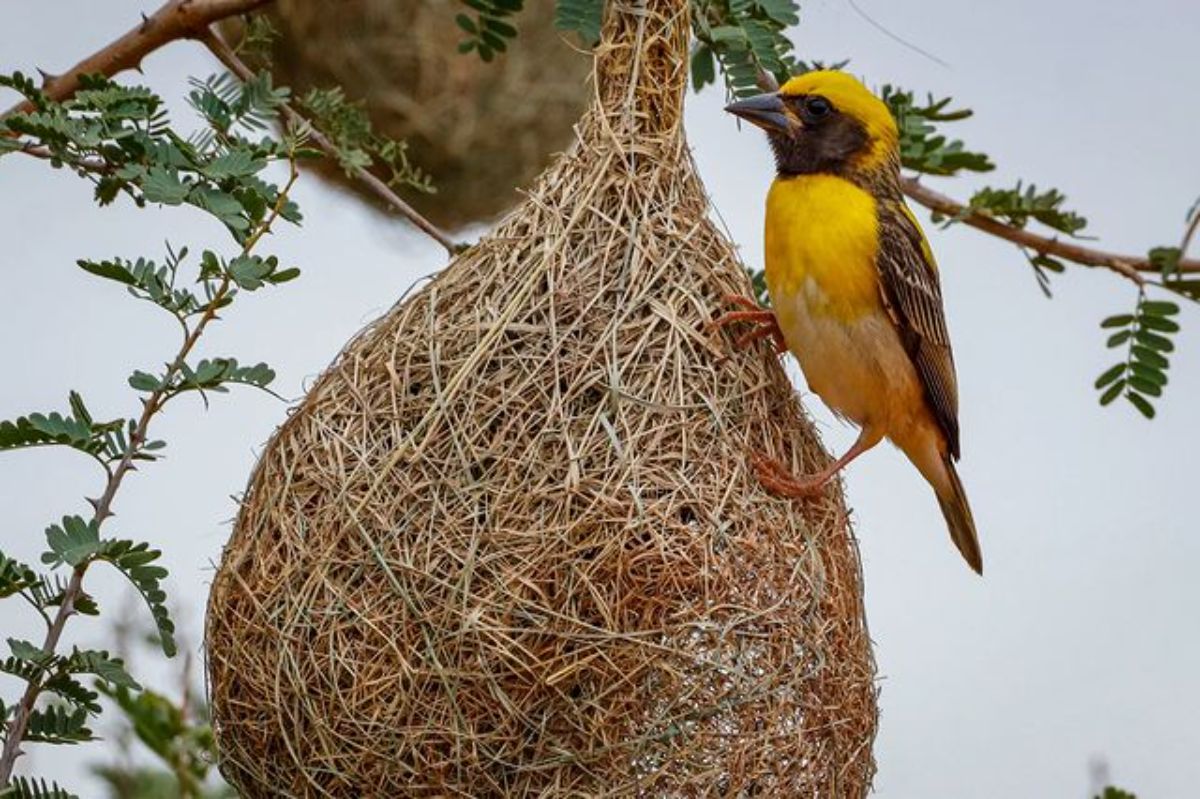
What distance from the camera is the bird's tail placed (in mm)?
3014

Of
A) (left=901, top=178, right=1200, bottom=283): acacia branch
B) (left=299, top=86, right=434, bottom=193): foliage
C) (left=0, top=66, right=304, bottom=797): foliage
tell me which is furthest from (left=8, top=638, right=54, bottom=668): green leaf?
(left=901, top=178, right=1200, bottom=283): acacia branch

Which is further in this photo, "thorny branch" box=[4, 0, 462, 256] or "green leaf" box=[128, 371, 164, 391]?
"thorny branch" box=[4, 0, 462, 256]

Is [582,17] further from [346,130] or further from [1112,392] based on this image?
[1112,392]

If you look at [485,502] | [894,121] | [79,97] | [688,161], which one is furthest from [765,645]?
[79,97]

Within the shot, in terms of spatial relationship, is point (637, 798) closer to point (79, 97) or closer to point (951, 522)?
point (951, 522)

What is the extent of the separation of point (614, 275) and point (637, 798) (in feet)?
2.34

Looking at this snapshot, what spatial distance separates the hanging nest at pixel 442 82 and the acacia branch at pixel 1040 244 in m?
1.30

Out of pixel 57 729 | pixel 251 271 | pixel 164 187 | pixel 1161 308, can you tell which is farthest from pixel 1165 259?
pixel 57 729

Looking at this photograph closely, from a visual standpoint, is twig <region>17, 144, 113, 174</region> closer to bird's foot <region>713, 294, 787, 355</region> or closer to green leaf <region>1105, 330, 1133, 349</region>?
bird's foot <region>713, 294, 787, 355</region>

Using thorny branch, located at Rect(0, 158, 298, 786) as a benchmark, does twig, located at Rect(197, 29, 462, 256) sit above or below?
above

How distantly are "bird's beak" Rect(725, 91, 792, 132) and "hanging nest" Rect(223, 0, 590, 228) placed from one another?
139cm

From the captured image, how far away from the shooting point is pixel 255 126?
278 cm

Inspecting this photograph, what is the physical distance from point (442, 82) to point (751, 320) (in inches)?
67.5

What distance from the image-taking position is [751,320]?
2.66 meters
